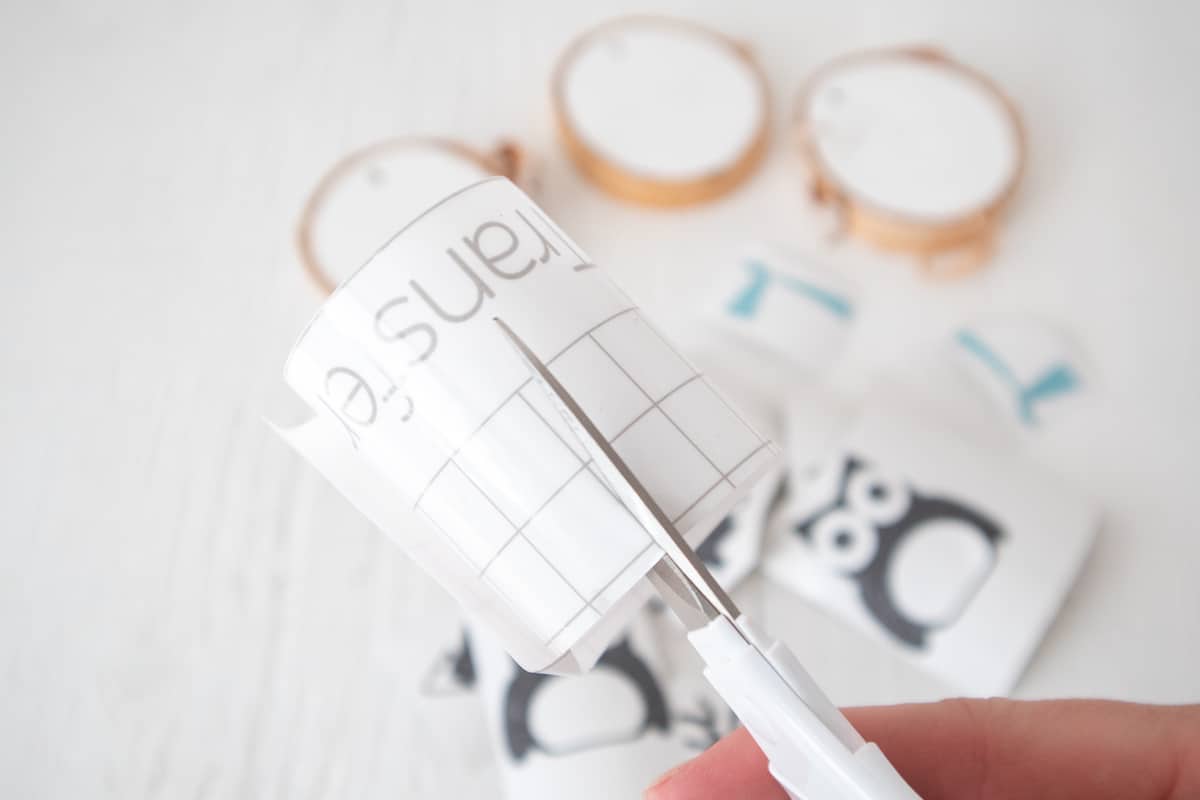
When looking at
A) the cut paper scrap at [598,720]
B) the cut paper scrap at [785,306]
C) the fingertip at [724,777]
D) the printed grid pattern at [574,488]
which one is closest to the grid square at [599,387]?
the printed grid pattern at [574,488]

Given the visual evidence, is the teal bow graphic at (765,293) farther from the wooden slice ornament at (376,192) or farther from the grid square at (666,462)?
the grid square at (666,462)

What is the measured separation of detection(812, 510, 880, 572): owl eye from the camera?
67 cm

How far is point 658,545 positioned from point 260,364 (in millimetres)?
508

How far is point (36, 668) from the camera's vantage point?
66 cm

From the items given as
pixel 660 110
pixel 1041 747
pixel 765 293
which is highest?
pixel 660 110

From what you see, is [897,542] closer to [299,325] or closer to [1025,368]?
[1025,368]

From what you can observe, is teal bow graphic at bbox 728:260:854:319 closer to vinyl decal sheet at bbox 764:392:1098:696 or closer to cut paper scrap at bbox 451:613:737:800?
vinyl decal sheet at bbox 764:392:1098:696

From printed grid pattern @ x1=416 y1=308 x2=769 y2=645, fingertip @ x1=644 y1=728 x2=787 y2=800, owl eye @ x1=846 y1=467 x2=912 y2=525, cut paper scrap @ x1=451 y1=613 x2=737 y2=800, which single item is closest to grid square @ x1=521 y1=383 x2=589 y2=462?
printed grid pattern @ x1=416 y1=308 x2=769 y2=645

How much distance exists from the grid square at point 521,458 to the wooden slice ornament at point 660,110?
1.55 ft

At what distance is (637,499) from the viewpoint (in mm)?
346

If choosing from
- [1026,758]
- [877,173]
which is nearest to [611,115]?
[877,173]

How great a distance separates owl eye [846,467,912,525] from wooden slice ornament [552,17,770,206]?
0.28 m

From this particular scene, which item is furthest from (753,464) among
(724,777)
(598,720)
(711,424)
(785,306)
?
(785,306)

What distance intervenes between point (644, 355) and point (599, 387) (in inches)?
1.0
